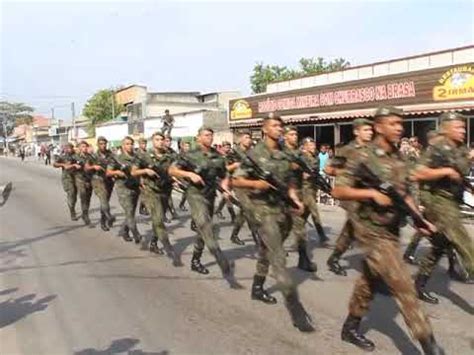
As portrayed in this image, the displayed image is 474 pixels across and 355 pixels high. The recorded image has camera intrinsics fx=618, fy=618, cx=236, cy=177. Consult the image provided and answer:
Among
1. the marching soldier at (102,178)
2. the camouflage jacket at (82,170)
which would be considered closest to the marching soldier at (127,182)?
the marching soldier at (102,178)

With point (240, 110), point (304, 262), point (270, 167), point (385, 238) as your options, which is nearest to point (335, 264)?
point (304, 262)

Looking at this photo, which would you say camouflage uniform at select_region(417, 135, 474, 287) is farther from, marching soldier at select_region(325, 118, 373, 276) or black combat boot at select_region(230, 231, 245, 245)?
black combat boot at select_region(230, 231, 245, 245)

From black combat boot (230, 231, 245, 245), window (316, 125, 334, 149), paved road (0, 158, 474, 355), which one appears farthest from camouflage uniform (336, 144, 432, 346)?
window (316, 125, 334, 149)

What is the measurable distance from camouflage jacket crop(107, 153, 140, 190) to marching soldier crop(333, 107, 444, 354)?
5479mm

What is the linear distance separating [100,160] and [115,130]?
37.1 m

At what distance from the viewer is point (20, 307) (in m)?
6.12

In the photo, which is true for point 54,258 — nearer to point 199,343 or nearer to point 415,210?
point 199,343

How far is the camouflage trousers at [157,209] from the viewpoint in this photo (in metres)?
8.38

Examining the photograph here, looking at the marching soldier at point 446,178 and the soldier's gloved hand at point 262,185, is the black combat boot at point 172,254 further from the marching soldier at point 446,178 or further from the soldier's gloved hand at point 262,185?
the marching soldier at point 446,178

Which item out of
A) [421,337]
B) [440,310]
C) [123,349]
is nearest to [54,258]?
[123,349]

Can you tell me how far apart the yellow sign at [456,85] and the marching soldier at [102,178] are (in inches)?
387

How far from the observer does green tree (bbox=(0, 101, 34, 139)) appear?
370ft

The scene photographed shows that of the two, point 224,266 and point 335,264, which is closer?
point 224,266

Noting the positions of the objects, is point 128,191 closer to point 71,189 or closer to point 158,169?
point 158,169
